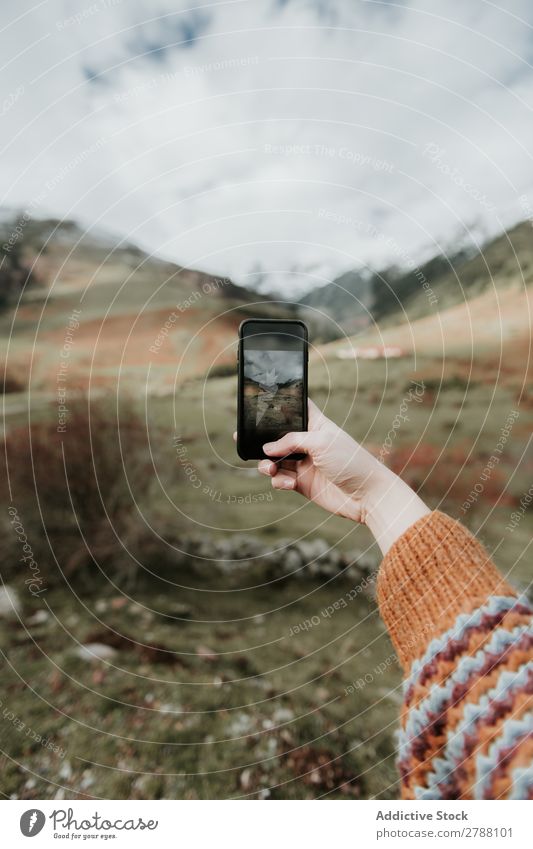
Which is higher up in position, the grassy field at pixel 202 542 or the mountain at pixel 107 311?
the mountain at pixel 107 311

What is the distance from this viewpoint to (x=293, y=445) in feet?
1.83

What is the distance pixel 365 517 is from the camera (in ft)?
1.68

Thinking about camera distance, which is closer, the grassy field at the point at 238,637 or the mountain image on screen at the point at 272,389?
the mountain image on screen at the point at 272,389

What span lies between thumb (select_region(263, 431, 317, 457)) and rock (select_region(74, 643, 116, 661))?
676 millimetres

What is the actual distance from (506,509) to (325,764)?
2.51 feet

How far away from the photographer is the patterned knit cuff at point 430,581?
337 millimetres

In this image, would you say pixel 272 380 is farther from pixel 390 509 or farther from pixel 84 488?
pixel 84 488

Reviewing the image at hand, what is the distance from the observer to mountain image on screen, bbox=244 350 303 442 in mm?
573

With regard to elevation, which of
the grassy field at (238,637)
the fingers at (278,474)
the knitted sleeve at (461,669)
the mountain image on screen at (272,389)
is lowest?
the grassy field at (238,637)

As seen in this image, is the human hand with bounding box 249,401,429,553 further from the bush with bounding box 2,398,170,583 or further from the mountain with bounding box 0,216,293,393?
the bush with bounding box 2,398,170,583

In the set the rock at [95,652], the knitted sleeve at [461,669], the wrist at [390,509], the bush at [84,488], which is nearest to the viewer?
the knitted sleeve at [461,669]

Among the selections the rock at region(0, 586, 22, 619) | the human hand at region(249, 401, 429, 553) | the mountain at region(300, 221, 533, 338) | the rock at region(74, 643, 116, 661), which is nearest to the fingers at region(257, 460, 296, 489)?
the human hand at region(249, 401, 429, 553)

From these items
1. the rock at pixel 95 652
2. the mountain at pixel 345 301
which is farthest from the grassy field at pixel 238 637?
the mountain at pixel 345 301
